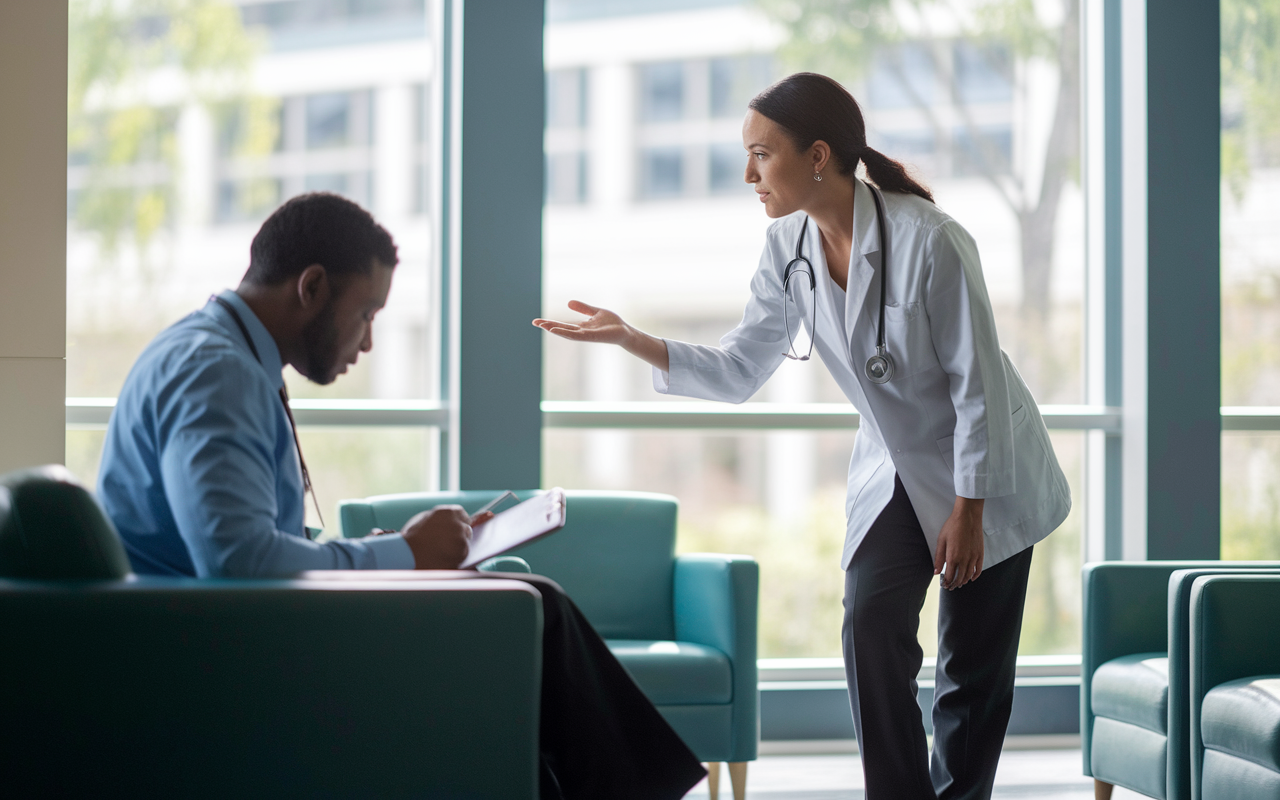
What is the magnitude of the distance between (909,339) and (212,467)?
1.38 metres

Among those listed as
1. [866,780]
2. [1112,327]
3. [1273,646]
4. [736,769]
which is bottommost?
[736,769]

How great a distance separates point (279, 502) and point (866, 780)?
4.16 feet

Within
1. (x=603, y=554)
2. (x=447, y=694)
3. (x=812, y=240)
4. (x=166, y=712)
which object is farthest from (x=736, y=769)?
(x=166, y=712)

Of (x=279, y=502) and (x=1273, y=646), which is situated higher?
(x=279, y=502)

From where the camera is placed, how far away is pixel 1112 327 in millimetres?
4027

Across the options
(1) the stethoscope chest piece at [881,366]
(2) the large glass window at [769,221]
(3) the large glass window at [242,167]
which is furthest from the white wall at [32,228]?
(1) the stethoscope chest piece at [881,366]

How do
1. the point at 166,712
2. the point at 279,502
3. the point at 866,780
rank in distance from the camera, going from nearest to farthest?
the point at 166,712 → the point at 279,502 → the point at 866,780

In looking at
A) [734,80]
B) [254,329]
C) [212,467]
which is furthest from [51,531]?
[734,80]

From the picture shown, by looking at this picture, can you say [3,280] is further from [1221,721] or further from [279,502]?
[1221,721]

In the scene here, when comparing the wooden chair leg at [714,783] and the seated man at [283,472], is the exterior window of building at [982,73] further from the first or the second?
the seated man at [283,472]

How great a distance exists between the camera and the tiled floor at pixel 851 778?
3.07 m

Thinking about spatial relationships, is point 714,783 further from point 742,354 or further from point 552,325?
point 552,325

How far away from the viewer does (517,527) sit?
1.64 metres

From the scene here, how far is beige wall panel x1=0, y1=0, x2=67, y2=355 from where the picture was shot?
283cm
